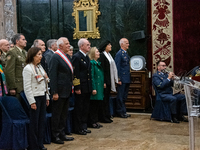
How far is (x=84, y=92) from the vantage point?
15.7 ft

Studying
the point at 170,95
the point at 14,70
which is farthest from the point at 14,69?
the point at 170,95

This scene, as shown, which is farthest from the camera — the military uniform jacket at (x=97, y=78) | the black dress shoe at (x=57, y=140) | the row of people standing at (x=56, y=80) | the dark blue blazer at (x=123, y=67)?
the dark blue blazer at (x=123, y=67)

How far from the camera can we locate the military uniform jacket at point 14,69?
4.28 m

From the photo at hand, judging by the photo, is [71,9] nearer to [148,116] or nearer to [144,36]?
[144,36]

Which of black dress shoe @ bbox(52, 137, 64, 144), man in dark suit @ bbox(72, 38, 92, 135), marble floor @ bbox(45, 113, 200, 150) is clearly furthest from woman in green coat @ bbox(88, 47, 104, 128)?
black dress shoe @ bbox(52, 137, 64, 144)

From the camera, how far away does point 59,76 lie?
14.0ft

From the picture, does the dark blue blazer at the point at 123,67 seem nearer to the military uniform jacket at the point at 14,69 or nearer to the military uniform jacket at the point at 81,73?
the military uniform jacket at the point at 81,73

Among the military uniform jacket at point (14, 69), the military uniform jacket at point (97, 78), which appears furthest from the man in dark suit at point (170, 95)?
the military uniform jacket at point (14, 69)

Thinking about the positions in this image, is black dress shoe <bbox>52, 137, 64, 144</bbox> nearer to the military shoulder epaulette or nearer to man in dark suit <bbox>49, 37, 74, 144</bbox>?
man in dark suit <bbox>49, 37, 74, 144</bbox>

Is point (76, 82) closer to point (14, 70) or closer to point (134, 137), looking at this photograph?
point (14, 70)

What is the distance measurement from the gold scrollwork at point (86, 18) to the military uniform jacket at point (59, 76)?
3339mm

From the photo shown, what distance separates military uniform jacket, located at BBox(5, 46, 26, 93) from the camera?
4.28 metres

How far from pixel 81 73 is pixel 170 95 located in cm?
195

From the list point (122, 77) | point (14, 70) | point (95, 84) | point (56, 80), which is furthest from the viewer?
point (122, 77)
